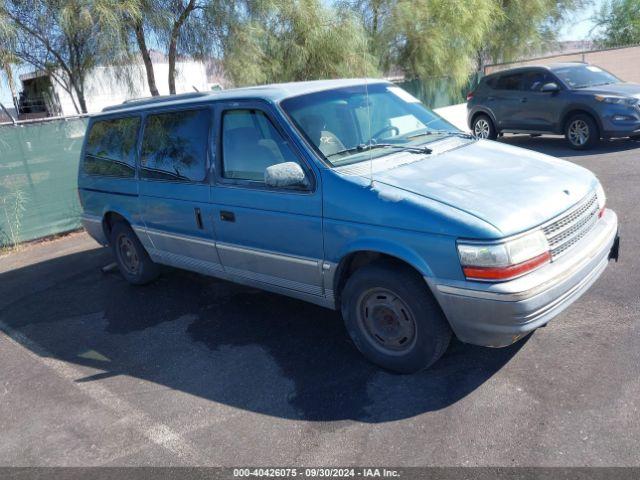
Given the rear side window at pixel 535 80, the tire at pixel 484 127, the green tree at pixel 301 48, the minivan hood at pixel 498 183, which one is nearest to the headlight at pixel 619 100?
the rear side window at pixel 535 80

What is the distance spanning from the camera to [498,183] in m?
3.58

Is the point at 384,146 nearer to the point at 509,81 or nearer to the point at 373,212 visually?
the point at 373,212

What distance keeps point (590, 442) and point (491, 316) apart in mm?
806

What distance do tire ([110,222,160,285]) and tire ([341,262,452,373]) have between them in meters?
2.87

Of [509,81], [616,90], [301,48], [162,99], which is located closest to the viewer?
[162,99]

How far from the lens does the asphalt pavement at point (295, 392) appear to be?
3.07 m

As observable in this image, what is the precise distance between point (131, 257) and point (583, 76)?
9.76m

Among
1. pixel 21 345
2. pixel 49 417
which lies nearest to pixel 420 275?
pixel 49 417

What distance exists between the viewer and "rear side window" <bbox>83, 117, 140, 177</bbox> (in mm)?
5574

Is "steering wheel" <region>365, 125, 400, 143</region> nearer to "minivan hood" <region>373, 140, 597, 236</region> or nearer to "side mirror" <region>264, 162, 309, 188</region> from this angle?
"minivan hood" <region>373, 140, 597, 236</region>

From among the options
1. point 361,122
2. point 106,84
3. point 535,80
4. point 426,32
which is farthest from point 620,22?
point 361,122

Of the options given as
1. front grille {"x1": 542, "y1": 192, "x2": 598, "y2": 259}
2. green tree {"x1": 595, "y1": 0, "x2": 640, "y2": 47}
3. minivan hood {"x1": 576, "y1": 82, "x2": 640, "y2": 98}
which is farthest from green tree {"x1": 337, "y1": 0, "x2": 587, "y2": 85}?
green tree {"x1": 595, "y1": 0, "x2": 640, "y2": 47}

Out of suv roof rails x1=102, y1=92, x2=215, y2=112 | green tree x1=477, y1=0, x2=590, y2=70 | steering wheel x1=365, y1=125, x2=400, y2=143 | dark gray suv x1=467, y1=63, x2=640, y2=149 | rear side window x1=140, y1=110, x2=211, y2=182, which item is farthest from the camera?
green tree x1=477, y1=0, x2=590, y2=70

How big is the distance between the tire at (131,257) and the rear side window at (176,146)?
0.87 meters
